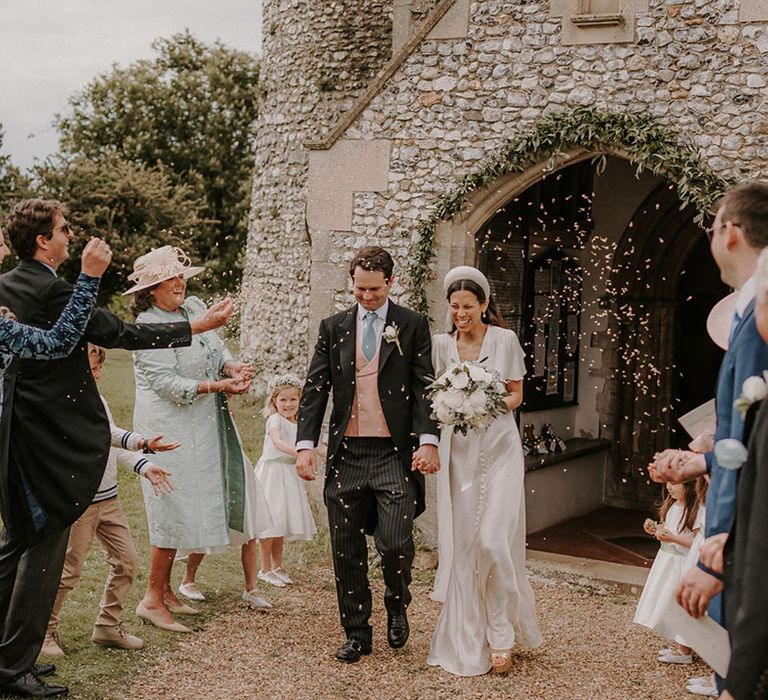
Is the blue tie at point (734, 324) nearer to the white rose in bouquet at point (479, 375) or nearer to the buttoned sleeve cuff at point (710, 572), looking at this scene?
the buttoned sleeve cuff at point (710, 572)

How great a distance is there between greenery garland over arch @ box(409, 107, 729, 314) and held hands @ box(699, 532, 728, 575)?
167 inches

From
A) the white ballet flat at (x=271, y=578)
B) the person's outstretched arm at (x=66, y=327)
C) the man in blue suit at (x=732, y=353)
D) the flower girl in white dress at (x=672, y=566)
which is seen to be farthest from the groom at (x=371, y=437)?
the man in blue suit at (x=732, y=353)

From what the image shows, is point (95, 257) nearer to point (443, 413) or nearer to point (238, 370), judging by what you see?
point (238, 370)

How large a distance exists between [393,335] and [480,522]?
1166mm

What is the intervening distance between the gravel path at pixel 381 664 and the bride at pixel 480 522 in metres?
0.18

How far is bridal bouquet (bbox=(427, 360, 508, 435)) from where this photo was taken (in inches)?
210

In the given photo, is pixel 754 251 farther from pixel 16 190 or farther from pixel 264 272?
pixel 16 190

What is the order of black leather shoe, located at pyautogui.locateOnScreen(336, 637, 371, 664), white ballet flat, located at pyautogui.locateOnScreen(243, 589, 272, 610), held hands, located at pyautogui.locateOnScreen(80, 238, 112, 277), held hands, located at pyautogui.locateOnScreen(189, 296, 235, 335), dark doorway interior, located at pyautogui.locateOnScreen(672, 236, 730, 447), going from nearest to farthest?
1. held hands, located at pyautogui.locateOnScreen(80, 238, 112, 277)
2. held hands, located at pyautogui.locateOnScreen(189, 296, 235, 335)
3. black leather shoe, located at pyautogui.locateOnScreen(336, 637, 371, 664)
4. white ballet flat, located at pyautogui.locateOnScreen(243, 589, 272, 610)
5. dark doorway interior, located at pyautogui.locateOnScreen(672, 236, 730, 447)

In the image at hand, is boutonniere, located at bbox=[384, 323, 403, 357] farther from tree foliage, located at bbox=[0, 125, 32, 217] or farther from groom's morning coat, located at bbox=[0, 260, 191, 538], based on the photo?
tree foliage, located at bbox=[0, 125, 32, 217]

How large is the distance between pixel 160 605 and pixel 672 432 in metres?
6.64

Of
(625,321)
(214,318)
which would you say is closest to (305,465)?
(214,318)

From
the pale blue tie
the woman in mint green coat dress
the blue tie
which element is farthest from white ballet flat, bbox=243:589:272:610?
the blue tie

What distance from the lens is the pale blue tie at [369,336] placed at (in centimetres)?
580

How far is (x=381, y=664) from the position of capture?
5.60m
